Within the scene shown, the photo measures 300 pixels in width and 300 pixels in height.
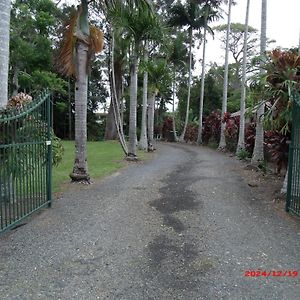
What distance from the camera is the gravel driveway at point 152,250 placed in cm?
360

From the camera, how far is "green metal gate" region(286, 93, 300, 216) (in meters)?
6.42

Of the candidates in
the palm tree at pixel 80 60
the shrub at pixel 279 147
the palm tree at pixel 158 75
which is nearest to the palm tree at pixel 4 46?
the palm tree at pixel 80 60

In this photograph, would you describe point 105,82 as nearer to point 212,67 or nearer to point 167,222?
point 212,67

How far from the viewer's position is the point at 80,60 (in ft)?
30.9

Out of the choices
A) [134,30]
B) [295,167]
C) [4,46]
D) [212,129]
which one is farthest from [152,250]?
[212,129]

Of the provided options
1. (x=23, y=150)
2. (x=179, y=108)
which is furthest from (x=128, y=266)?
(x=179, y=108)

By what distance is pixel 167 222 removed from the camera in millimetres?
5953

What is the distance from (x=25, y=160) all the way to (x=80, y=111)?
3769 mm

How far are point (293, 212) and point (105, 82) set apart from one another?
38.1 m

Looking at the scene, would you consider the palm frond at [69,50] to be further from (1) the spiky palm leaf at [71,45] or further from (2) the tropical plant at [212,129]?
(2) the tropical plant at [212,129]

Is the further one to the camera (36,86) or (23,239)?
(36,86)

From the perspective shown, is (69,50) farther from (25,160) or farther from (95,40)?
(25,160)

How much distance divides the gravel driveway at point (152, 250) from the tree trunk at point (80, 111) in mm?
1731
